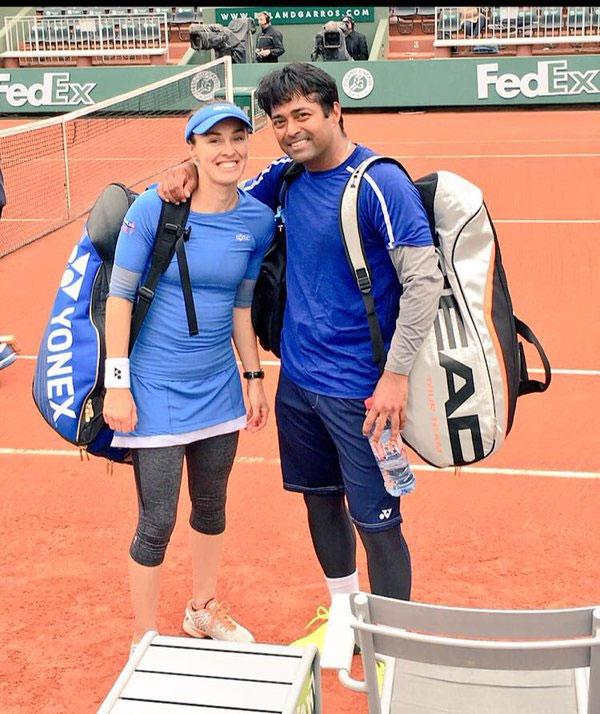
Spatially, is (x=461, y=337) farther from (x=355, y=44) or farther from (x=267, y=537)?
(x=355, y=44)

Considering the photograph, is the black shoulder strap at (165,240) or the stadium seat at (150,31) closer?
the black shoulder strap at (165,240)

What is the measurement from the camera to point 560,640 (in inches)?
79.7

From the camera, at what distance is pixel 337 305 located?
3.16m

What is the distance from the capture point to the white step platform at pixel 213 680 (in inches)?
94.8

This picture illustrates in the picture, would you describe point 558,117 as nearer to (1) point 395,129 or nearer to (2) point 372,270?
(1) point 395,129

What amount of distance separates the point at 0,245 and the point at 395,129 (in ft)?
34.2

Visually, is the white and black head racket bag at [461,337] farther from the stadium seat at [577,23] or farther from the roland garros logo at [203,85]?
the stadium seat at [577,23]

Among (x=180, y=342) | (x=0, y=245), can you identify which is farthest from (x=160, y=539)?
(x=0, y=245)

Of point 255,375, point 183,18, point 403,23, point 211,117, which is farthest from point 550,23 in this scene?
point 211,117

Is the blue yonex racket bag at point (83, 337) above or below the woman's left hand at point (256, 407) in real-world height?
above

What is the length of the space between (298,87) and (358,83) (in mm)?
20390

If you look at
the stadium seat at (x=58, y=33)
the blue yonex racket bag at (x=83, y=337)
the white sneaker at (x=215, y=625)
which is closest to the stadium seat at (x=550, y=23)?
the stadium seat at (x=58, y=33)

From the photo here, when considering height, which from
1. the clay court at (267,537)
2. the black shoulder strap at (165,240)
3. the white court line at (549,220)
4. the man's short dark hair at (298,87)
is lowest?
the clay court at (267,537)

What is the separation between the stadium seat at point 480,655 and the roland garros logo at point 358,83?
2128cm
